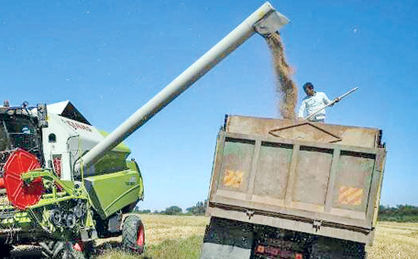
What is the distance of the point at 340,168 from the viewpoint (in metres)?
6.05

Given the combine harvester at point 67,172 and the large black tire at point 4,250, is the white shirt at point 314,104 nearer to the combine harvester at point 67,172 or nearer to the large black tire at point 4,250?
the combine harvester at point 67,172

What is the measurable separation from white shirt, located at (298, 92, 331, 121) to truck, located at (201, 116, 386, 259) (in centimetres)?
180

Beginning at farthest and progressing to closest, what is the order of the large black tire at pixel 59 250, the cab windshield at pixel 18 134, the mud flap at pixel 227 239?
the cab windshield at pixel 18 134, the large black tire at pixel 59 250, the mud flap at pixel 227 239

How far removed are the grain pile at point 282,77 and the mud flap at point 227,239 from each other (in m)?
2.78

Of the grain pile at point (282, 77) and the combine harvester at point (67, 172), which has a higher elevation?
the grain pile at point (282, 77)

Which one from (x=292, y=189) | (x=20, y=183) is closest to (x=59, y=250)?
(x=20, y=183)

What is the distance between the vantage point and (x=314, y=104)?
321 inches

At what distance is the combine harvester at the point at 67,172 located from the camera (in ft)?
23.9

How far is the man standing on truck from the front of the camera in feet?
26.3

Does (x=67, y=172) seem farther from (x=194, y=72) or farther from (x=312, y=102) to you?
(x=312, y=102)

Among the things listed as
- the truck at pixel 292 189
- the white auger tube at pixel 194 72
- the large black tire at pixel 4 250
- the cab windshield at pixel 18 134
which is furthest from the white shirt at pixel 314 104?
the large black tire at pixel 4 250

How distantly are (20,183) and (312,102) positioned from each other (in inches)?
186

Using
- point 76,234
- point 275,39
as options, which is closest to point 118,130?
point 76,234

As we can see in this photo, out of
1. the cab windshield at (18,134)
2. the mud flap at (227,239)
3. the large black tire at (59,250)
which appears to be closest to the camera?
the mud flap at (227,239)
